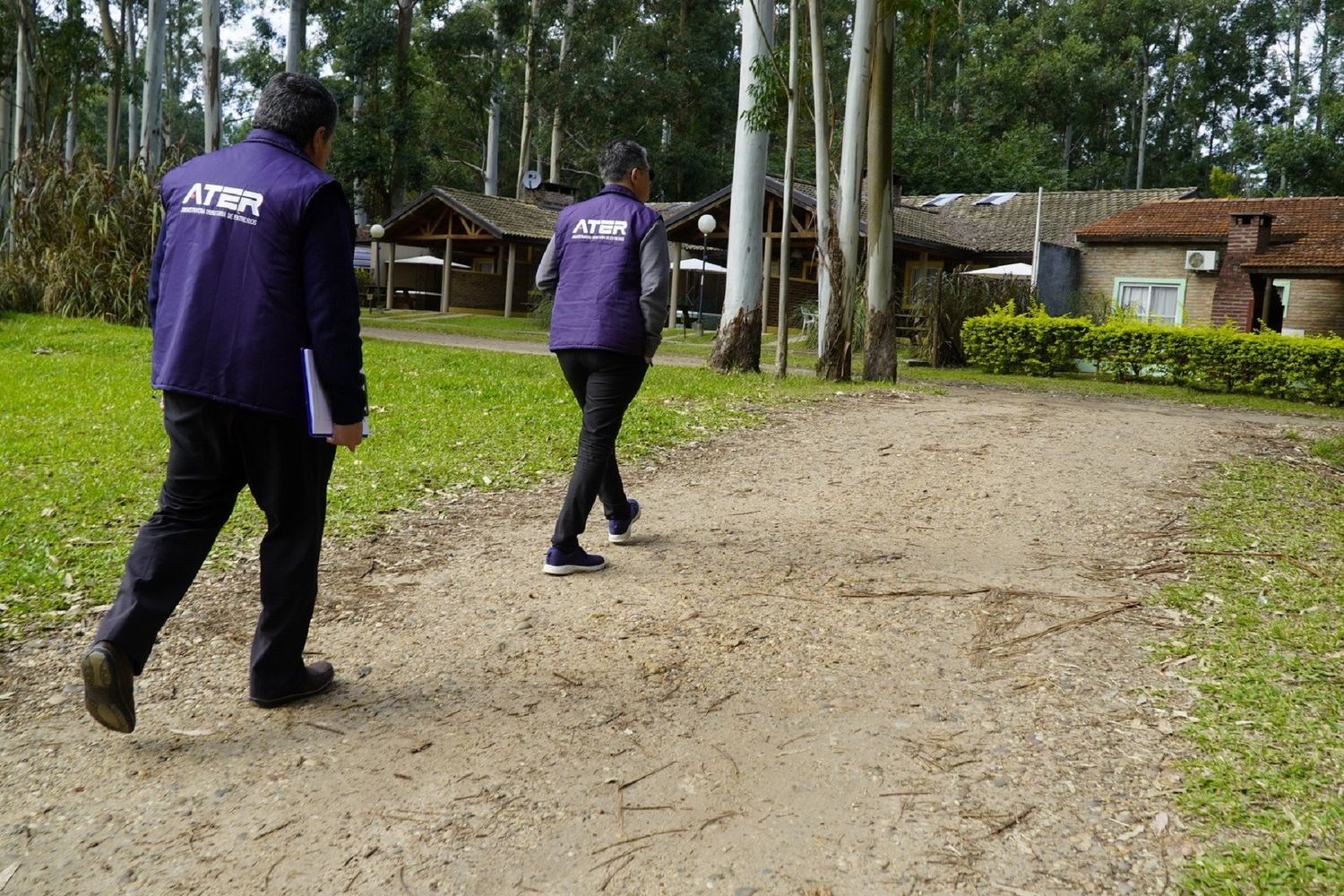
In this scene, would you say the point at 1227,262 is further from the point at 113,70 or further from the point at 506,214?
the point at 113,70

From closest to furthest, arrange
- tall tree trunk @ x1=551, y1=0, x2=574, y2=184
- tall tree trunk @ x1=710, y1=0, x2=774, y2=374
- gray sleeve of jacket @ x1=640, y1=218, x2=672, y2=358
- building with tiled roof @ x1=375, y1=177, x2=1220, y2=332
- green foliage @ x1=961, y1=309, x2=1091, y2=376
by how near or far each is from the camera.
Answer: gray sleeve of jacket @ x1=640, y1=218, x2=672, y2=358 < tall tree trunk @ x1=710, y1=0, x2=774, y2=374 < green foliage @ x1=961, y1=309, x2=1091, y2=376 < building with tiled roof @ x1=375, y1=177, x2=1220, y2=332 < tall tree trunk @ x1=551, y1=0, x2=574, y2=184

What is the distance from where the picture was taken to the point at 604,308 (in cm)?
489

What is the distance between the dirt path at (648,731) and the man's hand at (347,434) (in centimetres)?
87

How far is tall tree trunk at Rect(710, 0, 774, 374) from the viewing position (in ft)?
51.2

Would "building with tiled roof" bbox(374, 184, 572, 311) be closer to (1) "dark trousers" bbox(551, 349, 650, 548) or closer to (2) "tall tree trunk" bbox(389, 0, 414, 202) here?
(2) "tall tree trunk" bbox(389, 0, 414, 202)

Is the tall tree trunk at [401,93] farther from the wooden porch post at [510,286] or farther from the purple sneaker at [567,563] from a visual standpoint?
the purple sneaker at [567,563]

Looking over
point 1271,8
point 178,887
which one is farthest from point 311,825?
point 1271,8

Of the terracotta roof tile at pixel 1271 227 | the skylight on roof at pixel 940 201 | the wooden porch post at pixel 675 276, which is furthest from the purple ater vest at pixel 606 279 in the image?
the skylight on roof at pixel 940 201

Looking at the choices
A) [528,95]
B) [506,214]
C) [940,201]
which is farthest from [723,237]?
[528,95]

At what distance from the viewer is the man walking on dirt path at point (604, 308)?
488cm

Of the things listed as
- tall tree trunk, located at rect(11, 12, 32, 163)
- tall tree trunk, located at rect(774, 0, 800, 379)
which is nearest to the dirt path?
tall tree trunk, located at rect(774, 0, 800, 379)

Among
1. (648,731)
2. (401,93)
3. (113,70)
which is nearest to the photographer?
(648,731)

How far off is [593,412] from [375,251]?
39.7 meters

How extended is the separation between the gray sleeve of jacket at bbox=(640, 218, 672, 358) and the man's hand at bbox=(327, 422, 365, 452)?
172cm
